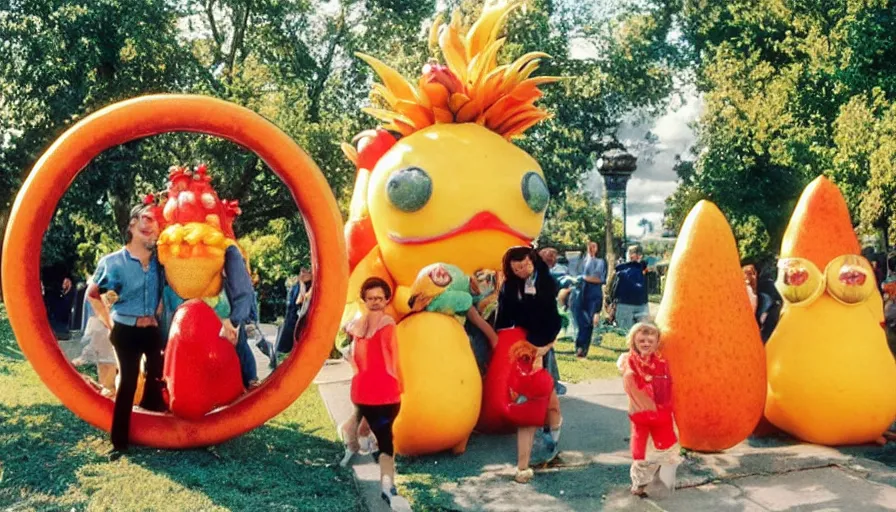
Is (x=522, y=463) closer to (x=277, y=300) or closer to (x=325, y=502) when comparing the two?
(x=325, y=502)

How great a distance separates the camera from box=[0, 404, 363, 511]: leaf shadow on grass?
425cm

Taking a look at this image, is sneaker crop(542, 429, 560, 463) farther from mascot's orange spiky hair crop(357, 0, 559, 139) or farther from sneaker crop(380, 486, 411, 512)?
mascot's orange spiky hair crop(357, 0, 559, 139)

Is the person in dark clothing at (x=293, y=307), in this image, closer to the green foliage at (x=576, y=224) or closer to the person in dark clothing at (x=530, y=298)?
the person in dark clothing at (x=530, y=298)

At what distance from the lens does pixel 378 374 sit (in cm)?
423

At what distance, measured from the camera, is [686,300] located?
4.92 meters

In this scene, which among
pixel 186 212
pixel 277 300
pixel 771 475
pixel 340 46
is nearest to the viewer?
pixel 771 475

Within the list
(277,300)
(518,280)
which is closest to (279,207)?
(277,300)

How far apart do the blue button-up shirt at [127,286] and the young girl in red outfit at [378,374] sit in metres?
1.38

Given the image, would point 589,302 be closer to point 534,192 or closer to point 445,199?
point 534,192

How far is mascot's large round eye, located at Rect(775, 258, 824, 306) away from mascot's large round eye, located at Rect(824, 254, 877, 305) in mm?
71

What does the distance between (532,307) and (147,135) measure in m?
2.58

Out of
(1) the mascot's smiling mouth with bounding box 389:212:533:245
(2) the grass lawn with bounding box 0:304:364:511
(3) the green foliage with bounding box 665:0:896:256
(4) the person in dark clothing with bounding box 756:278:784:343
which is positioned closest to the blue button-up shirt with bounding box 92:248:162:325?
(2) the grass lawn with bounding box 0:304:364:511

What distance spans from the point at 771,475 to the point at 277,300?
43.3 feet

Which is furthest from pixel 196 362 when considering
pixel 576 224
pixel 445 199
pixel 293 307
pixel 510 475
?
pixel 576 224
